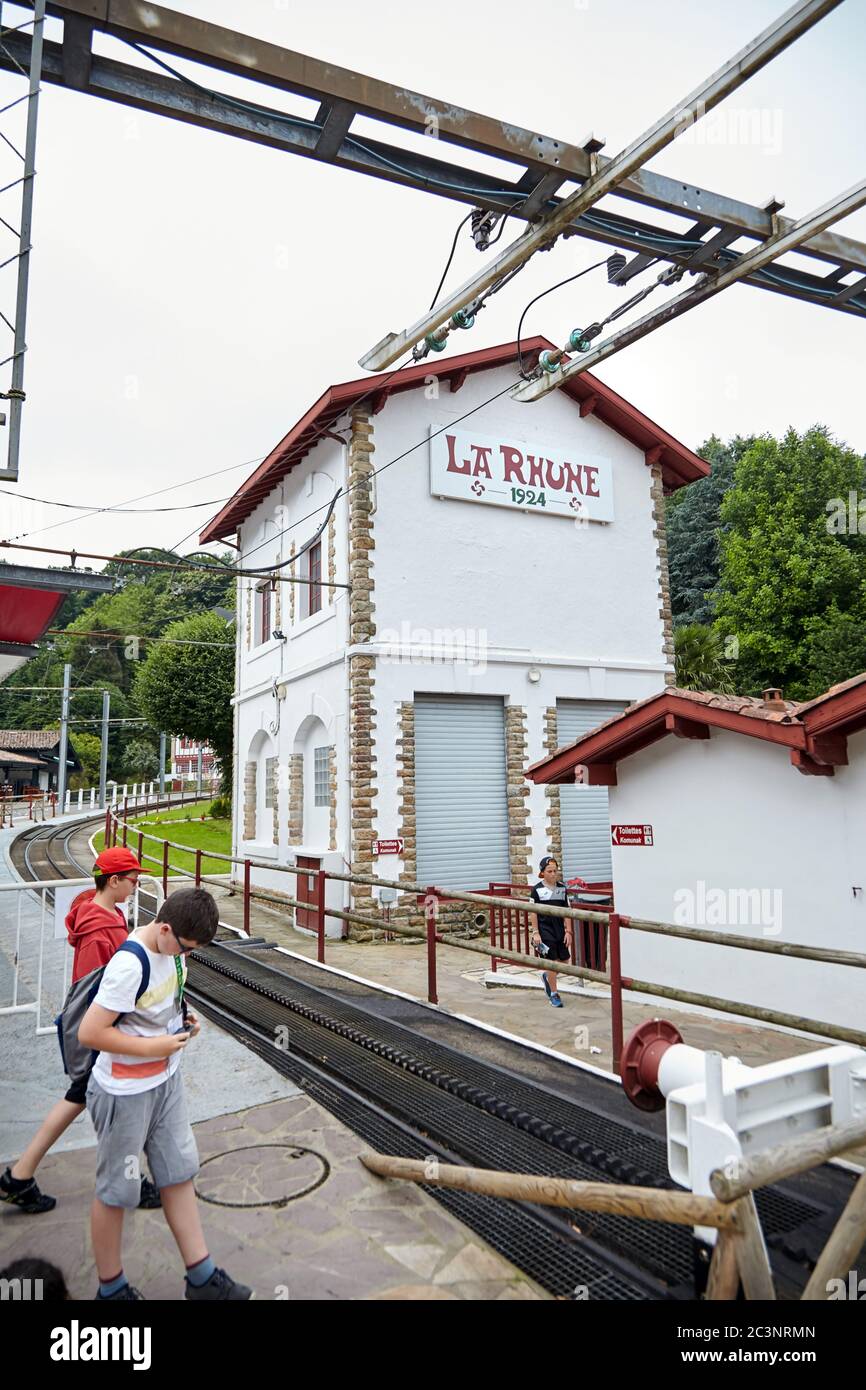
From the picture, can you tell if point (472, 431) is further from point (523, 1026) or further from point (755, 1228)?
point (755, 1228)

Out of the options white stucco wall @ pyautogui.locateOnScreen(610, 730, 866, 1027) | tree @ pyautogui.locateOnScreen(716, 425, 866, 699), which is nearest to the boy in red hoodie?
white stucco wall @ pyautogui.locateOnScreen(610, 730, 866, 1027)

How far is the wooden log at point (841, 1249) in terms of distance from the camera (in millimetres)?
2361

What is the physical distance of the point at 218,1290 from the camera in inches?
116

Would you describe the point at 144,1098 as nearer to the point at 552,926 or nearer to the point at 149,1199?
the point at 149,1199

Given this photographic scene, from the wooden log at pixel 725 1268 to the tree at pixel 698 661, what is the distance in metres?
18.7

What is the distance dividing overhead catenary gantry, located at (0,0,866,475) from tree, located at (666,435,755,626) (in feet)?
98.1

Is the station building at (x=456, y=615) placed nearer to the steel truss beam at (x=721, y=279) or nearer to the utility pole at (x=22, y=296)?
the steel truss beam at (x=721, y=279)

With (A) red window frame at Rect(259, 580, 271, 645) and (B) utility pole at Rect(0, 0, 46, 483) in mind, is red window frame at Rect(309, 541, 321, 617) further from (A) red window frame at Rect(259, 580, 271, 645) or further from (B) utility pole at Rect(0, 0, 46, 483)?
(B) utility pole at Rect(0, 0, 46, 483)

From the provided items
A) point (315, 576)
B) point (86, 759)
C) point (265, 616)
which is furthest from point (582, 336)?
point (86, 759)

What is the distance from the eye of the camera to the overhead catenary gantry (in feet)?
16.0

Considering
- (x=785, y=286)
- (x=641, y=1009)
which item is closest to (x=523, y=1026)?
(x=641, y=1009)

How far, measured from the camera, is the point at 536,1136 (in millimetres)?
4441

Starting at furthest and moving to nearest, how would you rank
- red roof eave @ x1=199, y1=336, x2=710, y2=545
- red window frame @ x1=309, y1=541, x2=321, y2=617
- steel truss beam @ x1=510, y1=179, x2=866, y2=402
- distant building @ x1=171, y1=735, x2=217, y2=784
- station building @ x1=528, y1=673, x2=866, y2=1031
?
1. distant building @ x1=171, y1=735, x2=217, y2=784
2. red window frame @ x1=309, y1=541, x2=321, y2=617
3. red roof eave @ x1=199, y1=336, x2=710, y2=545
4. station building @ x1=528, y1=673, x2=866, y2=1031
5. steel truss beam @ x1=510, y1=179, x2=866, y2=402

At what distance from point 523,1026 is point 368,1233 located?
394cm
